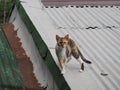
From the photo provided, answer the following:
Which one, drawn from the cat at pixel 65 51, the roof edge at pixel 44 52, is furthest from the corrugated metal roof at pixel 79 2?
the cat at pixel 65 51

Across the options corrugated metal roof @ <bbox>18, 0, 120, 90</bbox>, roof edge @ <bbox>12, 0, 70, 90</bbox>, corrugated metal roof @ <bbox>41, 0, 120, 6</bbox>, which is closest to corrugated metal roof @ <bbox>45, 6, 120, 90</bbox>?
corrugated metal roof @ <bbox>18, 0, 120, 90</bbox>

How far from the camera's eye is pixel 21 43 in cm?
767

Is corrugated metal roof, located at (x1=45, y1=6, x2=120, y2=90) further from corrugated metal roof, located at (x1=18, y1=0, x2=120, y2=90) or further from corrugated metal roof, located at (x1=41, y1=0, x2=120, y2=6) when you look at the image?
corrugated metal roof, located at (x1=41, y1=0, x2=120, y2=6)

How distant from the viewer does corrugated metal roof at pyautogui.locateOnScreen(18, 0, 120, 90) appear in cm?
498

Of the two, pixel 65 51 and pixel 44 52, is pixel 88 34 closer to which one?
pixel 44 52

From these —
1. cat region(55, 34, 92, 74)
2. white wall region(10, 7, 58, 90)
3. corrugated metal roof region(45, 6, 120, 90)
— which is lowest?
white wall region(10, 7, 58, 90)

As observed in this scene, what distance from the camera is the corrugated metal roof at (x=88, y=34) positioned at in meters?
4.98

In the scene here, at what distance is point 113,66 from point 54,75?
3.12 ft

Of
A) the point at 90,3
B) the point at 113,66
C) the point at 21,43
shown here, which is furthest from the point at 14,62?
the point at 90,3

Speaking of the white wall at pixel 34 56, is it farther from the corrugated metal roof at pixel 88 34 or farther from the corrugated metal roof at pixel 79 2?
the corrugated metal roof at pixel 79 2

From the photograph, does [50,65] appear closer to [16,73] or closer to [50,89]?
[50,89]

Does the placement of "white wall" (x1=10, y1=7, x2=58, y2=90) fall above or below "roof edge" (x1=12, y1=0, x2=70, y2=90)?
below

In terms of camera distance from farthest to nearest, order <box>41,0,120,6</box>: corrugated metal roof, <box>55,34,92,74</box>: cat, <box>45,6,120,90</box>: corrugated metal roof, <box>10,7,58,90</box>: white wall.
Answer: <box>41,0,120,6</box>: corrugated metal roof < <box>10,7,58,90</box>: white wall < <box>55,34,92,74</box>: cat < <box>45,6,120,90</box>: corrugated metal roof

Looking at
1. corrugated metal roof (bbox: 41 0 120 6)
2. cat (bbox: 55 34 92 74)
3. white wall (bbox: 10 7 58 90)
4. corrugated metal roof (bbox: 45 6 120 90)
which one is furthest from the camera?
corrugated metal roof (bbox: 41 0 120 6)
